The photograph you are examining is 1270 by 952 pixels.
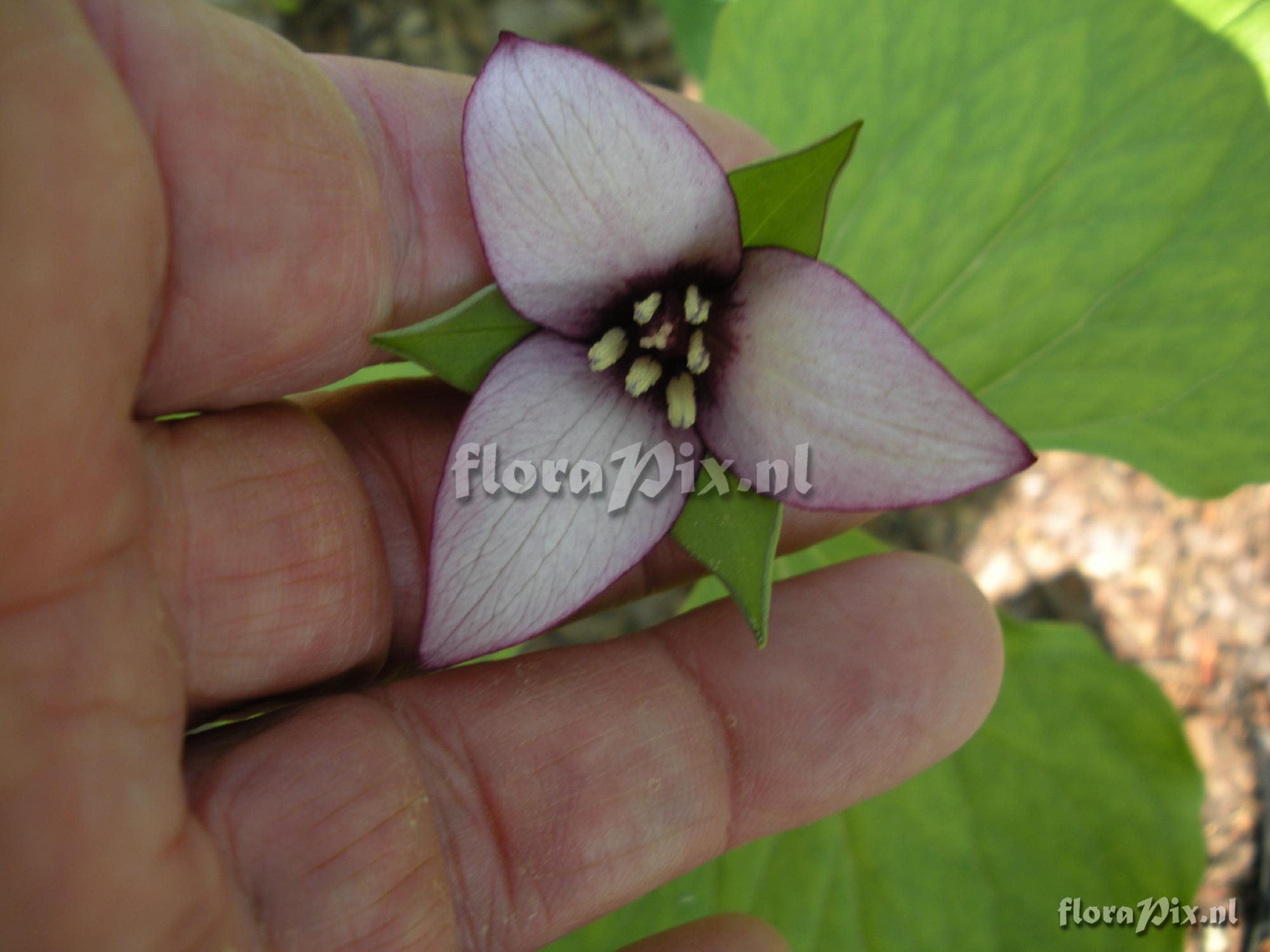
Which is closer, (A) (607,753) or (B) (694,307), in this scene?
(B) (694,307)

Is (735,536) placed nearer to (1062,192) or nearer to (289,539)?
(289,539)

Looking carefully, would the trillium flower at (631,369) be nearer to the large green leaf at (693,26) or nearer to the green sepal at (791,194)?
the green sepal at (791,194)

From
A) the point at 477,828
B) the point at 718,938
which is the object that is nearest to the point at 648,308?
Answer: the point at 477,828

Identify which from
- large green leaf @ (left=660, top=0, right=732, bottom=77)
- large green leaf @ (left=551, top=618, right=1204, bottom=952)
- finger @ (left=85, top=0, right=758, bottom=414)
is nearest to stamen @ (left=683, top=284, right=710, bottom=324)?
finger @ (left=85, top=0, right=758, bottom=414)

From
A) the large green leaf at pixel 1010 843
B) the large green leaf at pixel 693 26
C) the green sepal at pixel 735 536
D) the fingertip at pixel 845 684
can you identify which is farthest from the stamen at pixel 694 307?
the large green leaf at pixel 693 26

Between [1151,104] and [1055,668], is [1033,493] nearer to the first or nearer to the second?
[1055,668]

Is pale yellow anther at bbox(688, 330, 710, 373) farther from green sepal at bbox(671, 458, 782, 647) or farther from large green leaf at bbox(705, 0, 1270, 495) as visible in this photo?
large green leaf at bbox(705, 0, 1270, 495)

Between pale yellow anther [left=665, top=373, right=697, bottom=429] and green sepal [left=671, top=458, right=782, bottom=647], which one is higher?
pale yellow anther [left=665, top=373, right=697, bottom=429]
